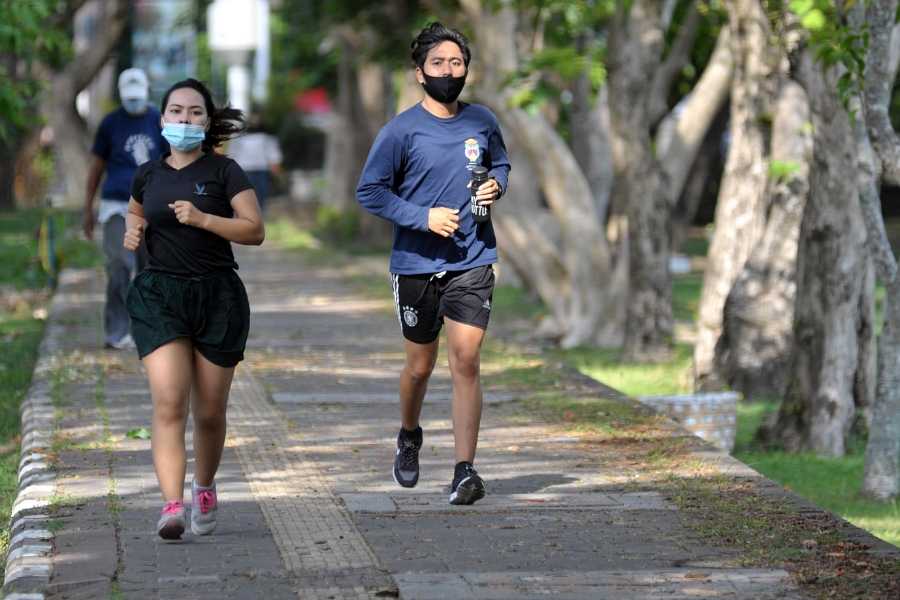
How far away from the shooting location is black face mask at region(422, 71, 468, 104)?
757 centimetres

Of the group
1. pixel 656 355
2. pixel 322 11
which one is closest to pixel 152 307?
pixel 656 355

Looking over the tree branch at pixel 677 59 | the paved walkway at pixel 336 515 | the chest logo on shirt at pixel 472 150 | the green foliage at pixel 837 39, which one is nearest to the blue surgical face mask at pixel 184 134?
the chest logo on shirt at pixel 472 150

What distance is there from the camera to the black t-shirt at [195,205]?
271 inches

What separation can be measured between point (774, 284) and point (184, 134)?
7740 mm

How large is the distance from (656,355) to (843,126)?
460 centimetres

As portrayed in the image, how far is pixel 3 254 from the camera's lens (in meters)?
25.6

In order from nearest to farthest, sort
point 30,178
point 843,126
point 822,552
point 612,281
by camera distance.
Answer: point 822,552, point 843,126, point 612,281, point 30,178

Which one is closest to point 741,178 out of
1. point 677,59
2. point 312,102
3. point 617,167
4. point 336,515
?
point 617,167

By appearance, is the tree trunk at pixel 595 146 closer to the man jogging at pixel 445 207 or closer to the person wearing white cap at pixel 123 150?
the person wearing white cap at pixel 123 150

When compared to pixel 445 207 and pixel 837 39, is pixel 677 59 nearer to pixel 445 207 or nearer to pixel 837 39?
pixel 837 39

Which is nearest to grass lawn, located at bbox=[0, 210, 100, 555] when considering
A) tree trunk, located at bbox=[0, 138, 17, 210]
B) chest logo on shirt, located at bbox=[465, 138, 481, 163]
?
chest logo on shirt, located at bbox=[465, 138, 481, 163]

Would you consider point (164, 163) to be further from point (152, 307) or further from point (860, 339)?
point (860, 339)

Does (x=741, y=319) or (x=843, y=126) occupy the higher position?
(x=843, y=126)

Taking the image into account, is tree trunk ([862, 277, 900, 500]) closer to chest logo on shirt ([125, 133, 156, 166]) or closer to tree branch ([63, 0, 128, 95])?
chest logo on shirt ([125, 133, 156, 166])
